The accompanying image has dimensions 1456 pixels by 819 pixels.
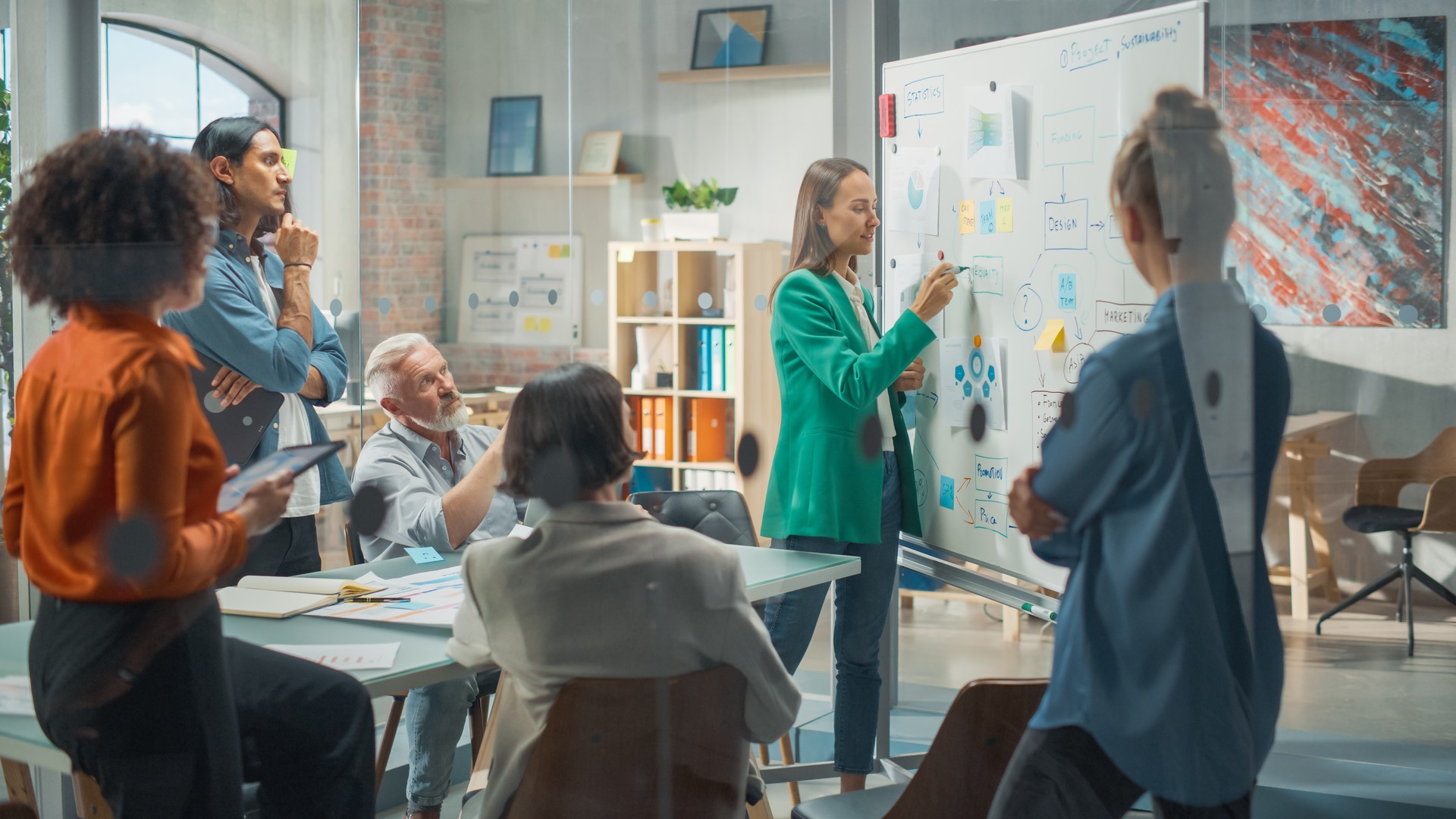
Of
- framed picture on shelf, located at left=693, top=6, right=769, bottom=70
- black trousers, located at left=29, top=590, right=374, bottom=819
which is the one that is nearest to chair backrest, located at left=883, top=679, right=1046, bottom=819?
black trousers, located at left=29, top=590, right=374, bottom=819

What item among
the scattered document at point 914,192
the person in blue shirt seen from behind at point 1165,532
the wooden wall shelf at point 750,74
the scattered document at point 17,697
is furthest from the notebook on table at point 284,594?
the wooden wall shelf at point 750,74

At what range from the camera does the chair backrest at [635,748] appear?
57.9 inches

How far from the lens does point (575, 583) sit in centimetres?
144

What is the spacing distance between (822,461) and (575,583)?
0.90 m

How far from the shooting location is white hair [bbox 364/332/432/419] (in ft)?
5.92

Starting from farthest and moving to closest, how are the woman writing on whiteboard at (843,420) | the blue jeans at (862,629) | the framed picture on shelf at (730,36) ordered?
the framed picture on shelf at (730,36) < the blue jeans at (862,629) < the woman writing on whiteboard at (843,420)

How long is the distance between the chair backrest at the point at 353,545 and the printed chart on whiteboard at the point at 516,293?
32 cm

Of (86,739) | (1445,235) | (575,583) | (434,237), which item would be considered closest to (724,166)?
(434,237)

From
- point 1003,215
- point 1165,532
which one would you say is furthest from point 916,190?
point 1165,532

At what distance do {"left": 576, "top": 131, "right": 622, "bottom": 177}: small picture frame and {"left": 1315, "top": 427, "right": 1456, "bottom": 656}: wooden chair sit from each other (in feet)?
4.99

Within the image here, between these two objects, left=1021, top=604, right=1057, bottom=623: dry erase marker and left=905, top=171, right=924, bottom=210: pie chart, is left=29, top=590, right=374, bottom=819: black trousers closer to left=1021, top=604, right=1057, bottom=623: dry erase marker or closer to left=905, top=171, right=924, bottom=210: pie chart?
left=1021, top=604, right=1057, bottom=623: dry erase marker

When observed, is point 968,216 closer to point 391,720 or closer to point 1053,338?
point 1053,338

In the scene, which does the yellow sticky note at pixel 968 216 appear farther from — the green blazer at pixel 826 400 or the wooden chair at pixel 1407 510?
the wooden chair at pixel 1407 510

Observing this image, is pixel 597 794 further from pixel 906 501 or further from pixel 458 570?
pixel 906 501
